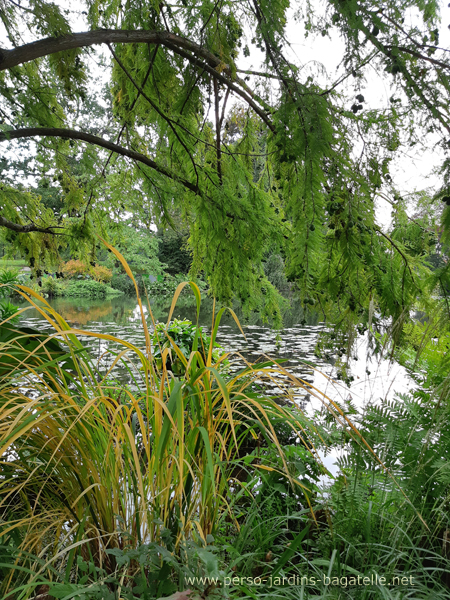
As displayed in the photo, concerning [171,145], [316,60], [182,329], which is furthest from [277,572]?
[182,329]

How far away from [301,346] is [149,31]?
5815mm

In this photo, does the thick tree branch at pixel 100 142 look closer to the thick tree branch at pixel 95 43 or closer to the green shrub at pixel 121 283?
the thick tree branch at pixel 95 43

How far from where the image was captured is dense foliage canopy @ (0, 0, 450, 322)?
1.13 m

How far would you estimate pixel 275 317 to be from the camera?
87.8 inches

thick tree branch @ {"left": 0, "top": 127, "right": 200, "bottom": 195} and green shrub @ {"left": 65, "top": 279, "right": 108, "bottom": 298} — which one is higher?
thick tree branch @ {"left": 0, "top": 127, "right": 200, "bottom": 195}

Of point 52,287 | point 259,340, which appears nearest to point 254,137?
point 259,340

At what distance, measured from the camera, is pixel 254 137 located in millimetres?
2422

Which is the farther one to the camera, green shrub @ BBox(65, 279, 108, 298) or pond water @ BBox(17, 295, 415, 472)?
green shrub @ BBox(65, 279, 108, 298)

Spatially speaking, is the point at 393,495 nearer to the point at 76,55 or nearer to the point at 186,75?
the point at 186,75

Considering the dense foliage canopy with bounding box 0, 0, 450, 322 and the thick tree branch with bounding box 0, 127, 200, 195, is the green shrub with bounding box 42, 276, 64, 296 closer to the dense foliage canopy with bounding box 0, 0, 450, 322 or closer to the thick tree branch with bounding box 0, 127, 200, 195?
the dense foliage canopy with bounding box 0, 0, 450, 322

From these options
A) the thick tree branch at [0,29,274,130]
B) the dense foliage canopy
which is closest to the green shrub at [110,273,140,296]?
the dense foliage canopy

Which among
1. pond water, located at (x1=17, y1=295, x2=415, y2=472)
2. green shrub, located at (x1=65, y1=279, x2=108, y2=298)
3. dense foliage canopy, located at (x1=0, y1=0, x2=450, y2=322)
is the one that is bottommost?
pond water, located at (x1=17, y1=295, x2=415, y2=472)

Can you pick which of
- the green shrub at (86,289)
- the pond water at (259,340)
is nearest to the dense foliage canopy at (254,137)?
A: the pond water at (259,340)

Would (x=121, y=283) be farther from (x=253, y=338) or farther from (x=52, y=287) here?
(x=253, y=338)
